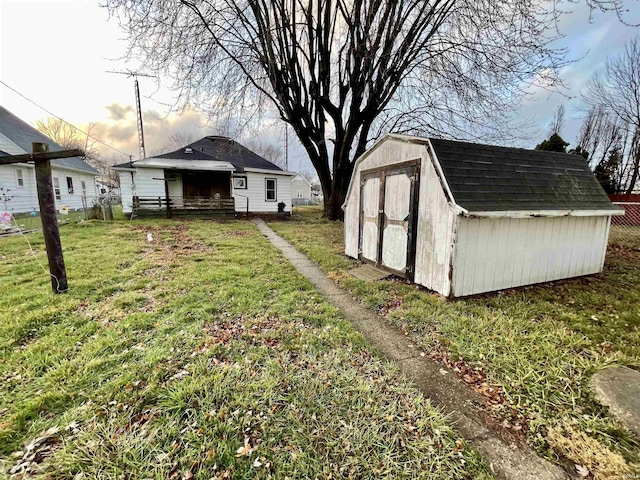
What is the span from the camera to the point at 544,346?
9.80 feet

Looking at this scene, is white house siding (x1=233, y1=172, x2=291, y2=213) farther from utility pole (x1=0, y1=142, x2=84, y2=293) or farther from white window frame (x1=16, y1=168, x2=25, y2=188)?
utility pole (x1=0, y1=142, x2=84, y2=293)

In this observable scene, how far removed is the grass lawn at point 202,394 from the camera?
67.5 inches

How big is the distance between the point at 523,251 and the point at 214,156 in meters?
17.6

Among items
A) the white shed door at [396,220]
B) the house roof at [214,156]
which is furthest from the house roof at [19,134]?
the white shed door at [396,220]

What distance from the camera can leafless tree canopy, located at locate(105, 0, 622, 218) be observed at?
819 centimetres

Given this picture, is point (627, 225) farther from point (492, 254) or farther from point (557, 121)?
point (557, 121)

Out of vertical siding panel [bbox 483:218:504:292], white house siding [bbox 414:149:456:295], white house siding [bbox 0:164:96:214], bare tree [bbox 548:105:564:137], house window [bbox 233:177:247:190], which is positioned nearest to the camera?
white house siding [bbox 414:149:456:295]

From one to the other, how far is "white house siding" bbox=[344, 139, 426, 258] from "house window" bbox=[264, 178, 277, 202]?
1132 cm

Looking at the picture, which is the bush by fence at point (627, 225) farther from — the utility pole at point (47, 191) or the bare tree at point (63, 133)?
the bare tree at point (63, 133)

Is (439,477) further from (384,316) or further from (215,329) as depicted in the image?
(215,329)

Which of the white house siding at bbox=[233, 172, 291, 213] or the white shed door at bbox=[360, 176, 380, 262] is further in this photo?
the white house siding at bbox=[233, 172, 291, 213]

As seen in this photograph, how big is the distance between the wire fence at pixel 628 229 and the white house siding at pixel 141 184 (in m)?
19.5

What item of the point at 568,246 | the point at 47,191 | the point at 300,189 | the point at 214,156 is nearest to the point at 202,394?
the point at 47,191

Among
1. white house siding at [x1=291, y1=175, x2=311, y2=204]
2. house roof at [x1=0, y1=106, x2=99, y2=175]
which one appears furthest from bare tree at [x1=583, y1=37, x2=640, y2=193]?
white house siding at [x1=291, y1=175, x2=311, y2=204]
